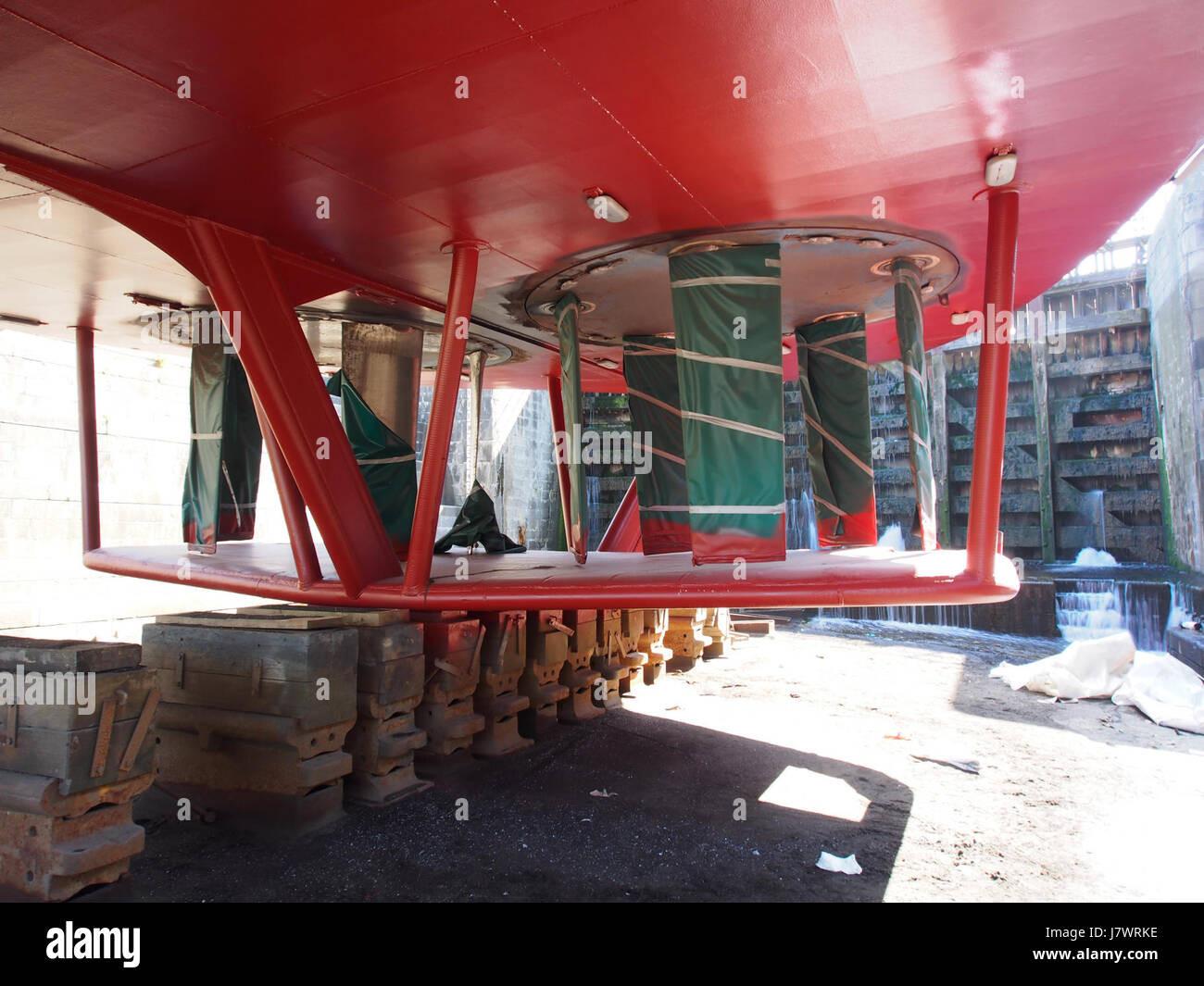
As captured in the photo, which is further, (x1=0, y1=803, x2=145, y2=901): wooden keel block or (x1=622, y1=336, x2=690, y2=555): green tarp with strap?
(x1=622, y1=336, x2=690, y2=555): green tarp with strap

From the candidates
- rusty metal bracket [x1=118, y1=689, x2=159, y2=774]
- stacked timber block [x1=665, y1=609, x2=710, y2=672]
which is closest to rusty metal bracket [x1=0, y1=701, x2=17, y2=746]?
rusty metal bracket [x1=118, y1=689, x2=159, y2=774]

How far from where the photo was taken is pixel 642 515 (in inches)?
367

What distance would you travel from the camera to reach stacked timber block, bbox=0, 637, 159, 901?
4031 mm

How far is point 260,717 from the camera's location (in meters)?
5.52

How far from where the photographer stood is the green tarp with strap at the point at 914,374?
24.4ft

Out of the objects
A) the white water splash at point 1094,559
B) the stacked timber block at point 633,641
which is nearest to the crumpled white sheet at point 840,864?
the stacked timber block at point 633,641

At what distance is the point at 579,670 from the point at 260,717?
407cm

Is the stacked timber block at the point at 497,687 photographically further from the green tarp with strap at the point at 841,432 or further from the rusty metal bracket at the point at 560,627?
the green tarp with strap at the point at 841,432

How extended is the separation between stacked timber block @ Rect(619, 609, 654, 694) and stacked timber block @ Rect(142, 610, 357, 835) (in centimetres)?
475

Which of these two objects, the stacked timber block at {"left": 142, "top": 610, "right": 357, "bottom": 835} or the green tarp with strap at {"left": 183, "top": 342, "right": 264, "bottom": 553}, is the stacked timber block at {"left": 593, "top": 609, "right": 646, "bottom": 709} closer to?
the stacked timber block at {"left": 142, "top": 610, "right": 357, "bottom": 835}

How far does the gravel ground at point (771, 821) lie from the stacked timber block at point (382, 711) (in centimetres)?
22

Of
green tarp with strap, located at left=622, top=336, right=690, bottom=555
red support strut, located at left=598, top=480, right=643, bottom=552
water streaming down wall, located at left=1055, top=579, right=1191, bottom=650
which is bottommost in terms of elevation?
water streaming down wall, located at left=1055, top=579, right=1191, bottom=650

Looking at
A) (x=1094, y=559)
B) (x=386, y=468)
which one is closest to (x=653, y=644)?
(x=386, y=468)

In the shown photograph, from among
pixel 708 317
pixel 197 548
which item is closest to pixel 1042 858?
pixel 708 317
